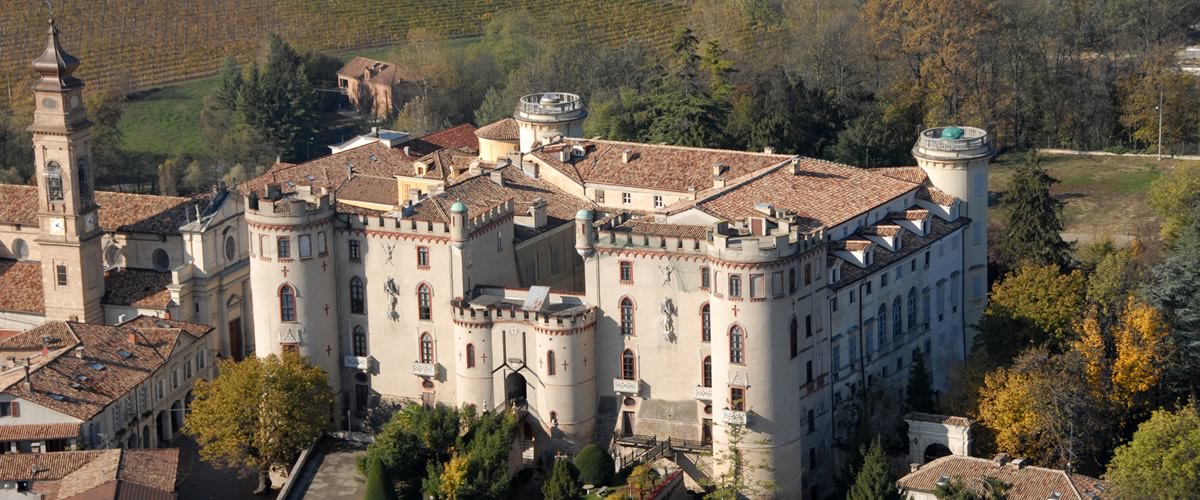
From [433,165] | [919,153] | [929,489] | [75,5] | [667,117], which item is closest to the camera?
[929,489]

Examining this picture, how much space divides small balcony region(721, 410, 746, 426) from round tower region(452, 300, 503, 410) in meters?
9.84

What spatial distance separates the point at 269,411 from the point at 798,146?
42442 millimetres

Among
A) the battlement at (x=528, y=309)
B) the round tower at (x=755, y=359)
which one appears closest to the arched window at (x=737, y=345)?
the round tower at (x=755, y=359)

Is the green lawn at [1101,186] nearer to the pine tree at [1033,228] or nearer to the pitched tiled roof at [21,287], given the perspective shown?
the pine tree at [1033,228]

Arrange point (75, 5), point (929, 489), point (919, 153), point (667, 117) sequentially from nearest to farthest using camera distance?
point (929, 489) < point (919, 153) < point (667, 117) < point (75, 5)

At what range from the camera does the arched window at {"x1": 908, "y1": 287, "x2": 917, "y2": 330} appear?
329ft

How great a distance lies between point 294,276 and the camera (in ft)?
319

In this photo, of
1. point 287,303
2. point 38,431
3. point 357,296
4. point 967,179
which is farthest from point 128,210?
point 967,179

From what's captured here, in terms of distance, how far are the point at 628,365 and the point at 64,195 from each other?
28.1 metres

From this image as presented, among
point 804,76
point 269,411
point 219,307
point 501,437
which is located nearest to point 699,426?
point 501,437

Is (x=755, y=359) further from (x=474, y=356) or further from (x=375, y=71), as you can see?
(x=375, y=71)

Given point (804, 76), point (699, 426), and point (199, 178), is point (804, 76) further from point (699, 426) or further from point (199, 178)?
point (699, 426)

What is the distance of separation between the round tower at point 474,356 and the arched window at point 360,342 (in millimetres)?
5146

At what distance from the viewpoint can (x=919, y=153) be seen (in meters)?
106
